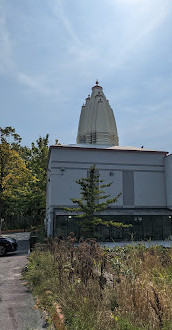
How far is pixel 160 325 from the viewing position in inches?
162

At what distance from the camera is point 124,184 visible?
83.2 feet

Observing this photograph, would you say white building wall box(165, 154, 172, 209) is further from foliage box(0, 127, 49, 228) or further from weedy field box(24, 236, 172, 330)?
weedy field box(24, 236, 172, 330)

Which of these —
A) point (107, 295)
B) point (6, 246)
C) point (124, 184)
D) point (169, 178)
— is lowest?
point (6, 246)

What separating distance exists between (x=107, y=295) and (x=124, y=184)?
20.5 m

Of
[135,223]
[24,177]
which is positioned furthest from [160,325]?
[24,177]

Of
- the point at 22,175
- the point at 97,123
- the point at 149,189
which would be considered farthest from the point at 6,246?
the point at 97,123

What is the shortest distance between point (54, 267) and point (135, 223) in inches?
622

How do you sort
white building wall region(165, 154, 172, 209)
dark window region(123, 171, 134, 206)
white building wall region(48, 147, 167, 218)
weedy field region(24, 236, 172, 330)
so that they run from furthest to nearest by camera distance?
1. white building wall region(165, 154, 172, 209)
2. dark window region(123, 171, 134, 206)
3. white building wall region(48, 147, 167, 218)
4. weedy field region(24, 236, 172, 330)

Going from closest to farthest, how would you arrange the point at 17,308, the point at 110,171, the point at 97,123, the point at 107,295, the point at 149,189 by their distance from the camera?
the point at 107,295 → the point at 17,308 → the point at 110,171 → the point at 149,189 → the point at 97,123

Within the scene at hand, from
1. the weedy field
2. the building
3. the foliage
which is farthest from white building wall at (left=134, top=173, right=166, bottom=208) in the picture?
the weedy field

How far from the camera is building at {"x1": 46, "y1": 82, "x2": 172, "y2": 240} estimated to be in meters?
22.7

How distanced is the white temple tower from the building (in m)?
12.3

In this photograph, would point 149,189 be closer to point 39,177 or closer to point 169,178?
point 169,178

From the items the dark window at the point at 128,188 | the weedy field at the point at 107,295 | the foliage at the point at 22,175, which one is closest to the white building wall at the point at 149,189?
the dark window at the point at 128,188
